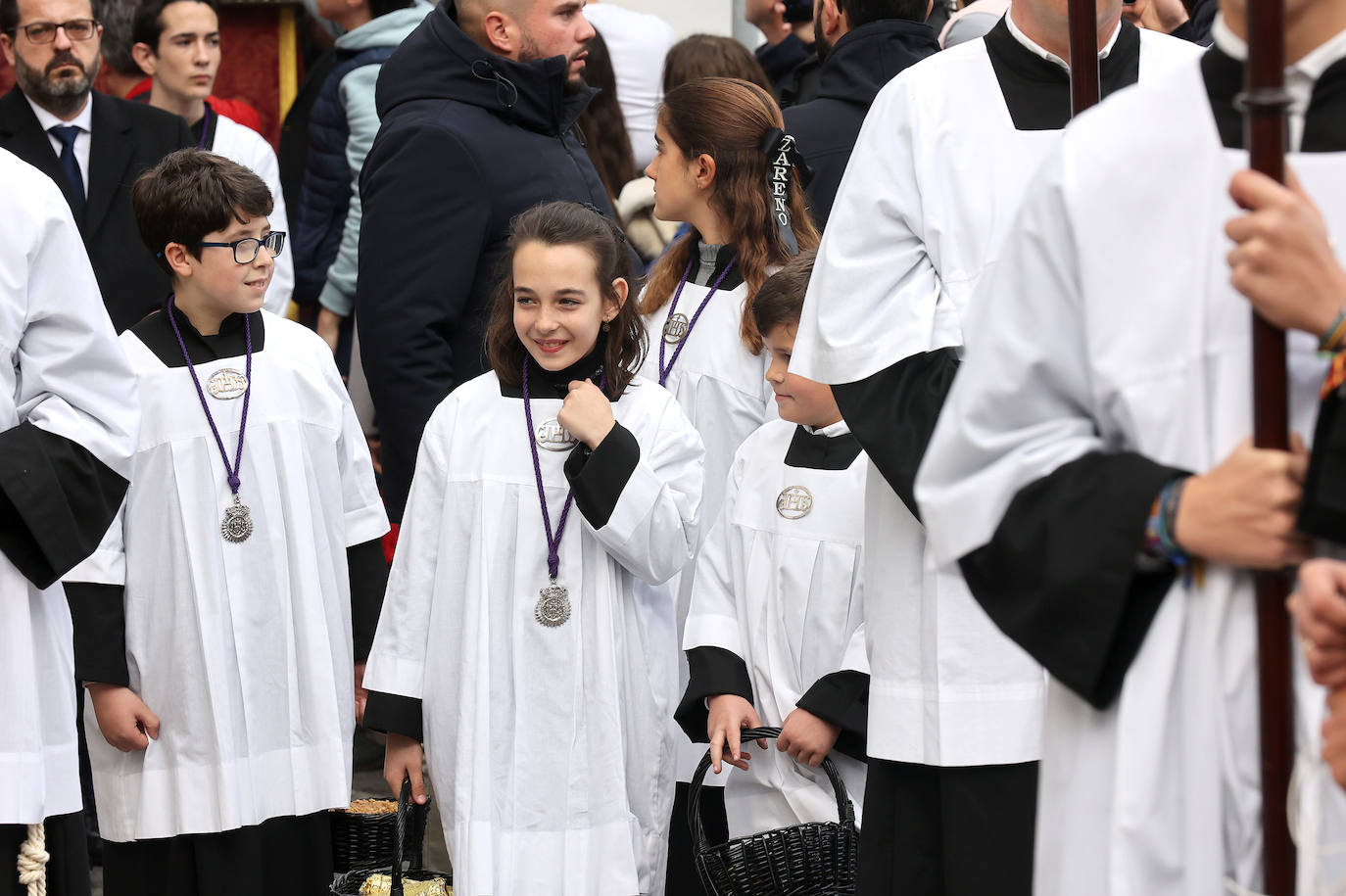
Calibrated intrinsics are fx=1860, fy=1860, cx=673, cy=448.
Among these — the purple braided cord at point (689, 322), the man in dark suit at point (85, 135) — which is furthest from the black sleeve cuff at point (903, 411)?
the man in dark suit at point (85, 135)

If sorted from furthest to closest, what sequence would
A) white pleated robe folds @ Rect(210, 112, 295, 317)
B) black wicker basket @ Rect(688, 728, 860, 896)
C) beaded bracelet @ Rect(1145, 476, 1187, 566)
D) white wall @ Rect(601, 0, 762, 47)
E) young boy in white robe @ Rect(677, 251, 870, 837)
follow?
1. white wall @ Rect(601, 0, 762, 47)
2. white pleated robe folds @ Rect(210, 112, 295, 317)
3. young boy in white robe @ Rect(677, 251, 870, 837)
4. black wicker basket @ Rect(688, 728, 860, 896)
5. beaded bracelet @ Rect(1145, 476, 1187, 566)

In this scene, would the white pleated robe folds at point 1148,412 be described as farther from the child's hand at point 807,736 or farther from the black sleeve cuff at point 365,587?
the black sleeve cuff at point 365,587

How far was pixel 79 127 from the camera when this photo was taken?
625 centimetres

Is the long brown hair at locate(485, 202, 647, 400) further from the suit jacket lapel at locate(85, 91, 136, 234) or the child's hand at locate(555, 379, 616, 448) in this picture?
the suit jacket lapel at locate(85, 91, 136, 234)

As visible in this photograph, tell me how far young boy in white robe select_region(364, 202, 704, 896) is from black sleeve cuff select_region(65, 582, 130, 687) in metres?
0.68

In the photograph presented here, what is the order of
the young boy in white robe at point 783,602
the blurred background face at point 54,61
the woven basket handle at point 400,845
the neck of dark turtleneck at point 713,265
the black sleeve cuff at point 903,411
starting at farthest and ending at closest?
the blurred background face at point 54,61 → the neck of dark turtleneck at point 713,265 → the young boy in white robe at point 783,602 → the woven basket handle at point 400,845 → the black sleeve cuff at point 903,411

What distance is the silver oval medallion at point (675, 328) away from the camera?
16.3ft

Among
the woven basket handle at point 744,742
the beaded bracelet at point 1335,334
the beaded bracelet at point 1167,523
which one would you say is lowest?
the woven basket handle at point 744,742

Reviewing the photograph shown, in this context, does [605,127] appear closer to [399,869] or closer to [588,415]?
[588,415]

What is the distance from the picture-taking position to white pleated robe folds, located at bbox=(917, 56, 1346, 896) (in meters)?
2.05

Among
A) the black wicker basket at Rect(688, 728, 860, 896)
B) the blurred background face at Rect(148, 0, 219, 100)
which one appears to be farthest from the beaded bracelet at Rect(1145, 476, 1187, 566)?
the blurred background face at Rect(148, 0, 219, 100)

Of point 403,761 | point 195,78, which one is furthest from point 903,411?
point 195,78

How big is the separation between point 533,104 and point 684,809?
2052mm

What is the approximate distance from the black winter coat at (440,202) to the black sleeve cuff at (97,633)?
1010 millimetres
